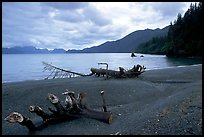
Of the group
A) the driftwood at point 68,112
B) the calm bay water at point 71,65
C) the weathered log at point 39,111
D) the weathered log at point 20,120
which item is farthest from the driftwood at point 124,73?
the calm bay water at point 71,65

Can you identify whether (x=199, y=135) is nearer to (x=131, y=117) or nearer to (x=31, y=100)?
(x=131, y=117)

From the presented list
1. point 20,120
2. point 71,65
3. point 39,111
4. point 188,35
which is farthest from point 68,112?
point 188,35

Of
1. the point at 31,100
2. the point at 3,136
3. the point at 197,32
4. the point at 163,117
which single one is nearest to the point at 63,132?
the point at 3,136

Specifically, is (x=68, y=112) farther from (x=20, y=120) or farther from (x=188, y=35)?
(x=188, y=35)

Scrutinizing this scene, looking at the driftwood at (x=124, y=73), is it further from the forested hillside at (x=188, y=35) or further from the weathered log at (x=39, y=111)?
the forested hillside at (x=188, y=35)

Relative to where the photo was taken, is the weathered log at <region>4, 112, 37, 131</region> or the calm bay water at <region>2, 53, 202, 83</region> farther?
the calm bay water at <region>2, 53, 202, 83</region>

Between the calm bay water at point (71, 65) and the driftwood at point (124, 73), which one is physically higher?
the driftwood at point (124, 73)

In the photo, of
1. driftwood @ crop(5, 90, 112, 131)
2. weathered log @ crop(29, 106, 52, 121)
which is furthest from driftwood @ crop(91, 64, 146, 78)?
weathered log @ crop(29, 106, 52, 121)

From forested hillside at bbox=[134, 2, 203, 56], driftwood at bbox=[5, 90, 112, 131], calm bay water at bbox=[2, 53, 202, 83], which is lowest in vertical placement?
calm bay water at bbox=[2, 53, 202, 83]

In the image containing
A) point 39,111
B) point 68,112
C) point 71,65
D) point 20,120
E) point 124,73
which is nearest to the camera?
point 20,120

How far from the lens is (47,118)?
26.6ft

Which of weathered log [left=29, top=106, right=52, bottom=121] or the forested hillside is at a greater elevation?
the forested hillside

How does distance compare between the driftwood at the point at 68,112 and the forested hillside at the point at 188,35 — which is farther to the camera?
the forested hillside at the point at 188,35

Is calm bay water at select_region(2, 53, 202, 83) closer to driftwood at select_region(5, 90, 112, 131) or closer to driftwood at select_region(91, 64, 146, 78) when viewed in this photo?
driftwood at select_region(91, 64, 146, 78)
